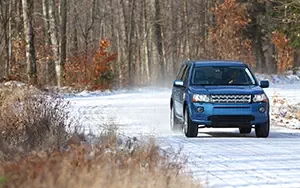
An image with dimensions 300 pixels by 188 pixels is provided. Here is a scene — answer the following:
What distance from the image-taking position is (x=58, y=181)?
21.9 feet

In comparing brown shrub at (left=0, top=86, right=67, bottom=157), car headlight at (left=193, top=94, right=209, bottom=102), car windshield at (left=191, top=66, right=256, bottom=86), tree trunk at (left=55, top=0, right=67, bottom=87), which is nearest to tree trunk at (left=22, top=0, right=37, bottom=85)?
tree trunk at (left=55, top=0, right=67, bottom=87)

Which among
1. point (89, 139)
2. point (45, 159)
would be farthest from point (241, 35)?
point (45, 159)

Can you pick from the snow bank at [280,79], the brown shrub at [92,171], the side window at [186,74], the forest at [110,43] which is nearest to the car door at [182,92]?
the side window at [186,74]

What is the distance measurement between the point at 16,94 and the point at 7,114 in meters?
4.60

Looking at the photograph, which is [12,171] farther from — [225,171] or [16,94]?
[16,94]

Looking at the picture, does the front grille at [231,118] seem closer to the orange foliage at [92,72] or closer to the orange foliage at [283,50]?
the orange foliage at [92,72]

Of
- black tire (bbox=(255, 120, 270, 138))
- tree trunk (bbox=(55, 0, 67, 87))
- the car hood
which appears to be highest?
tree trunk (bbox=(55, 0, 67, 87))

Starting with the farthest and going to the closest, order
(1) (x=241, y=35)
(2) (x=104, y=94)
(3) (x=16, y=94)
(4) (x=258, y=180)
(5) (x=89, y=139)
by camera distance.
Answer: (1) (x=241, y=35) → (2) (x=104, y=94) → (3) (x=16, y=94) → (5) (x=89, y=139) → (4) (x=258, y=180)

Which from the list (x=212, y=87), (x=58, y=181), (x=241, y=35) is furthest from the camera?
(x=241, y=35)

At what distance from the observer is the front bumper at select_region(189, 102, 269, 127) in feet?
49.2

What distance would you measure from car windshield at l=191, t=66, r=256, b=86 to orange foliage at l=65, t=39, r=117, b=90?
18922mm

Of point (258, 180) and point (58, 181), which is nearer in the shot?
point (58, 181)

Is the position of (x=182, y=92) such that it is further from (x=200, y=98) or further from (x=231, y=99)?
(x=231, y=99)

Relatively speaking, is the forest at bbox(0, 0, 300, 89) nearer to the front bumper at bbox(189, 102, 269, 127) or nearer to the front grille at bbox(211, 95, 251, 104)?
the front grille at bbox(211, 95, 251, 104)
